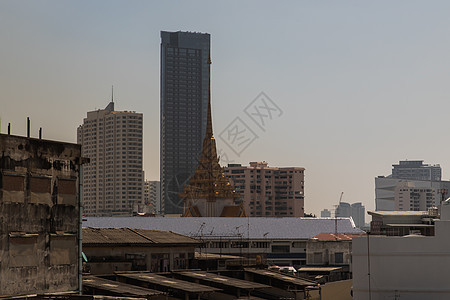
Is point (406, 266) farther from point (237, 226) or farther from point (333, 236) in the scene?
point (237, 226)

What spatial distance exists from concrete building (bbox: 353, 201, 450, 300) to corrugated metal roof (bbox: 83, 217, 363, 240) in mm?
69601

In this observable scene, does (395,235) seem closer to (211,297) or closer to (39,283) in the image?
(211,297)

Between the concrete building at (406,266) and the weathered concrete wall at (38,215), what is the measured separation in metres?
23.4

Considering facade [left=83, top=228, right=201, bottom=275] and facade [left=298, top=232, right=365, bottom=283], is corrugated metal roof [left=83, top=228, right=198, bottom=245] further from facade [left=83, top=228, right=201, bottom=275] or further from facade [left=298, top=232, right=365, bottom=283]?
facade [left=298, top=232, right=365, bottom=283]

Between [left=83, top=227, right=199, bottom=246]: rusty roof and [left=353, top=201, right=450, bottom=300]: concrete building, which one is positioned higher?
[left=83, top=227, right=199, bottom=246]: rusty roof

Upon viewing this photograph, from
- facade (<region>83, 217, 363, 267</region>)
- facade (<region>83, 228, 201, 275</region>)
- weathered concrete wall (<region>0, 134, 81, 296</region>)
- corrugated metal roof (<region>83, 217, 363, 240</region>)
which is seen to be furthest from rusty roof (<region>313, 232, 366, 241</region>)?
weathered concrete wall (<region>0, 134, 81, 296</region>)

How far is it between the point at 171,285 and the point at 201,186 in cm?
12745

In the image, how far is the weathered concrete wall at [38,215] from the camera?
3962 cm

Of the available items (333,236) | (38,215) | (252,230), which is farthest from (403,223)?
(252,230)

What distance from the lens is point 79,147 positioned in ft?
145

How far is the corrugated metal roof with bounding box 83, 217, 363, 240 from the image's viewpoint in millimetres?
132125

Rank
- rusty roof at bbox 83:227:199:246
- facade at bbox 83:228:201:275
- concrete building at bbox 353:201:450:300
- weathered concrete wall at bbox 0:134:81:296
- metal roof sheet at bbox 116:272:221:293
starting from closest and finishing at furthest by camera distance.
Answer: weathered concrete wall at bbox 0:134:81:296 → metal roof sheet at bbox 116:272:221:293 → concrete building at bbox 353:201:450:300 → facade at bbox 83:228:201:275 → rusty roof at bbox 83:227:199:246

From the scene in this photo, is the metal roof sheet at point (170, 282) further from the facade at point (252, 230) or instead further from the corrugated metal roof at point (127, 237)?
the facade at point (252, 230)

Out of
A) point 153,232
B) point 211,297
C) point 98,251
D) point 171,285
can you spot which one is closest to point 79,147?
point 171,285
